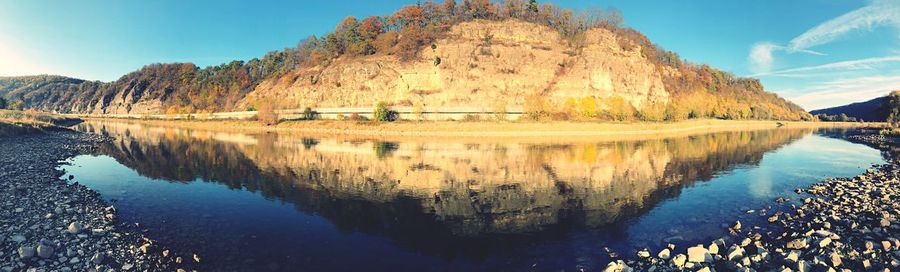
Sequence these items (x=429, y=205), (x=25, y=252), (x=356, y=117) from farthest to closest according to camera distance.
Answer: (x=356, y=117), (x=429, y=205), (x=25, y=252)

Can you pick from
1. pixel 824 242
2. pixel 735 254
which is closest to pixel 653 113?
pixel 824 242

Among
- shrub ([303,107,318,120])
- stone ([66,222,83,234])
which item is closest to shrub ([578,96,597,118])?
shrub ([303,107,318,120])

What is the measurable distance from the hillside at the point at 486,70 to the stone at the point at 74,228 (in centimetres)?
8237

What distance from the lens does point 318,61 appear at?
118 m

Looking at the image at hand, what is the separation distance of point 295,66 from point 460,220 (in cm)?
13660

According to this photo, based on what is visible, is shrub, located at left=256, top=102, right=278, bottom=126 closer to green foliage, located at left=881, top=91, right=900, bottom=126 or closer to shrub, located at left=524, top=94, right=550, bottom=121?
shrub, located at left=524, top=94, right=550, bottom=121

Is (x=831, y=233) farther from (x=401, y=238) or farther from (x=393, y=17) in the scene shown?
(x=393, y=17)

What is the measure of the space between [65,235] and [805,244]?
72.5ft

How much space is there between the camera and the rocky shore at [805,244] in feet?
31.8

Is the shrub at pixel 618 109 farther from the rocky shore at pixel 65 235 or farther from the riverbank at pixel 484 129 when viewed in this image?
the rocky shore at pixel 65 235

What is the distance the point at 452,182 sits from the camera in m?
24.4

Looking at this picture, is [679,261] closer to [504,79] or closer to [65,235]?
[65,235]

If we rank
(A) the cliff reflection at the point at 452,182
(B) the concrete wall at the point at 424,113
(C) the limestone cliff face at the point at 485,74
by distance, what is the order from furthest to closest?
(C) the limestone cliff face at the point at 485,74, (B) the concrete wall at the point at 424,113, (A) the cliff reflection at the point at 452,182

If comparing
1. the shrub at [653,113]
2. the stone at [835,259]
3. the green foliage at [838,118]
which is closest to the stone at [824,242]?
the stone at [835,259]
